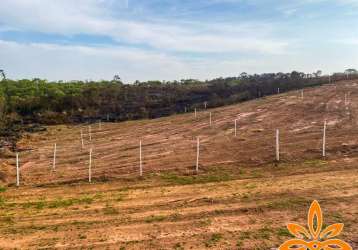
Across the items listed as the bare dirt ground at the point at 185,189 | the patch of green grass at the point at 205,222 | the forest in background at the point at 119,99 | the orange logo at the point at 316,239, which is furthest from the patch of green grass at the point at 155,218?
the forest in background at the point at 119,99

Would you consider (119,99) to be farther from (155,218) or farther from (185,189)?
(155,218)

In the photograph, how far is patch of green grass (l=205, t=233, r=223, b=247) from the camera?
7.86 metres

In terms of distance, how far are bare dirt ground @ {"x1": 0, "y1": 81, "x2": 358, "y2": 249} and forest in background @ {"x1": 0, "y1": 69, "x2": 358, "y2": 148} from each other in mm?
16216

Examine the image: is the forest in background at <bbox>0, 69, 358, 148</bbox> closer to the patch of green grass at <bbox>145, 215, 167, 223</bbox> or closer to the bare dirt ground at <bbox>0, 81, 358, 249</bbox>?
the bare dirt ground at <bbox>0, 81, 358, 249</bbox>

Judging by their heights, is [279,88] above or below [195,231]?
above

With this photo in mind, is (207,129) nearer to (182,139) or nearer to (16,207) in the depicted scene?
(182,139)

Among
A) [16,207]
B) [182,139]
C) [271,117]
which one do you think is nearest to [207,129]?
[182,139]

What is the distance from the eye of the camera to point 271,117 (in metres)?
28.4

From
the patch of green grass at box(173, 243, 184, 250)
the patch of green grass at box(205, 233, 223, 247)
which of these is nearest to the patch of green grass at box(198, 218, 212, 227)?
the patch of green grass at box(205, 233, 223, 247)

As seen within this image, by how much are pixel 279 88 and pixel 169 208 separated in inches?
1590

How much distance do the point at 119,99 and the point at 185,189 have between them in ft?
127

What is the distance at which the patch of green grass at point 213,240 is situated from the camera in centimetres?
786

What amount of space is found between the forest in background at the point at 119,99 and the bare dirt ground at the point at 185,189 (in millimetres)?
16216

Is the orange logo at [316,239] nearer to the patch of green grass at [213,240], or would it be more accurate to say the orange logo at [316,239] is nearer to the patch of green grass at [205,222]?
the patch of green grass at [213,240]
